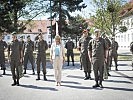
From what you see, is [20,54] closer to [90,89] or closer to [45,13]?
[90,89]

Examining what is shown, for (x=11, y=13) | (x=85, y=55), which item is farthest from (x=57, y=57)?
(x=11, y=13)

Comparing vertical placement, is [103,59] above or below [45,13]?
below

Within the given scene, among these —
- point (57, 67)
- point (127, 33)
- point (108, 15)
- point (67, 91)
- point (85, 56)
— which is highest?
point (108, 15)

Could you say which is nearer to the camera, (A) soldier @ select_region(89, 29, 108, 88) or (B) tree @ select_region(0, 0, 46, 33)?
(A) soldier @ select_region(89, 29, 108, 88)

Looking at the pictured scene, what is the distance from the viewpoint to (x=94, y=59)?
39.2 ft

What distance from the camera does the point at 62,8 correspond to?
48.4 meters

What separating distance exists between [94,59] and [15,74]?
10.0ft

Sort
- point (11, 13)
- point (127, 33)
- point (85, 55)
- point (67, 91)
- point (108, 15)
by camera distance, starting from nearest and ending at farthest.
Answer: point (67, 91) < point (85, 55) < point (11, 13) < point (108, 15) < point (127, 33)

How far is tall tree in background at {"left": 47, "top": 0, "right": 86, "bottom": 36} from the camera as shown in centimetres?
4747

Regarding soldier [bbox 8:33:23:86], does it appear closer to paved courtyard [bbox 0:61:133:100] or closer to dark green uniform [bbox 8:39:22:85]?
dark green uniform [bbox 8:39:22:85]

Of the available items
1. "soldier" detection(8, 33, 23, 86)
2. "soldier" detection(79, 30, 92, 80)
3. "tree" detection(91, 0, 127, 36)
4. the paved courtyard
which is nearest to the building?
"tree" detection(91, 0, 127, 36)

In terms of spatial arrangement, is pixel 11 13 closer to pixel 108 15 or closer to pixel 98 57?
pixel 108 15

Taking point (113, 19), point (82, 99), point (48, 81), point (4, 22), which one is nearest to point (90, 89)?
point (82, 99)

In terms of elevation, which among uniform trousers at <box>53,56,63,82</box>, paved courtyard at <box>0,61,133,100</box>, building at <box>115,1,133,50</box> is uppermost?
building at <box>115,1,133,50</box>
